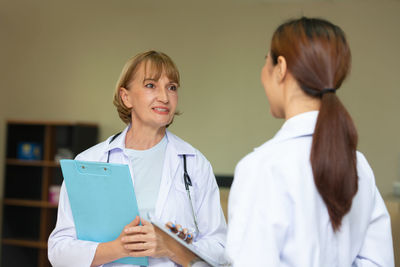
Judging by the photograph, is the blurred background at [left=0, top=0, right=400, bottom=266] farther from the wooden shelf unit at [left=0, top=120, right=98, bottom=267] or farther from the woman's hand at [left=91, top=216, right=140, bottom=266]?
the woman's hand at [left=91, top=216, right=140, bottom=266]

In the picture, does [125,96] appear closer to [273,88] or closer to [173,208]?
[173,208]

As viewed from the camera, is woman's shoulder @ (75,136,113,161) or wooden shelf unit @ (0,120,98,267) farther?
wooden shelf unit @ (0,120,98,267)

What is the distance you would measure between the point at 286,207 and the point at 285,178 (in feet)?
0.21

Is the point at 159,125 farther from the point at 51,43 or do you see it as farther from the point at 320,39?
the point at 51,43

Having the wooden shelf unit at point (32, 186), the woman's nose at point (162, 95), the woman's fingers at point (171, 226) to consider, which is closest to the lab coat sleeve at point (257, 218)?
the woman's fingers at point (171, 226)

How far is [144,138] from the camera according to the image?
1.70 metres

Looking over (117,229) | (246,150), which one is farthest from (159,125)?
(246,150)

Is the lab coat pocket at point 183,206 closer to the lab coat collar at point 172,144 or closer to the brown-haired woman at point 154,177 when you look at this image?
the brown-haired woman at point 154,177

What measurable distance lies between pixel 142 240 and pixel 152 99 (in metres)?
0.52

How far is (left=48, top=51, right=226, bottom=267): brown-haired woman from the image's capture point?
1.51 metres

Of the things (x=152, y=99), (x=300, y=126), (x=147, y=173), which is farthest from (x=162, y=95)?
(x=300, y=126)

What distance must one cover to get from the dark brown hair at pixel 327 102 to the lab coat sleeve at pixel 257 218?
100mm

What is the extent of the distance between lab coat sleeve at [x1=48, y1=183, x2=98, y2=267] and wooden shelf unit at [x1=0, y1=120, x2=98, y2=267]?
324 cm

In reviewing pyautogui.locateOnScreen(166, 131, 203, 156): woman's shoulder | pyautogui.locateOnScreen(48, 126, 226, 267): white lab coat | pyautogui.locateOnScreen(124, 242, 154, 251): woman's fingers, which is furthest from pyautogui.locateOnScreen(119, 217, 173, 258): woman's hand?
pyautogui.locateOnScreen(166, 131, 203, 156): woman's shoulder
